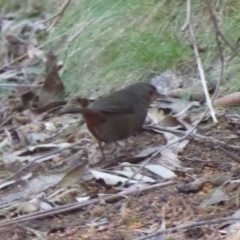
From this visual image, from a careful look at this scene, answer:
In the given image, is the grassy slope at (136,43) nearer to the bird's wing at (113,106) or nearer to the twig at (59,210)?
the bird's wing at (113,106)

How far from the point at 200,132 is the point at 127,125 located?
1.16ft

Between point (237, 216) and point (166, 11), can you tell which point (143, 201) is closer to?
point (237, 216)

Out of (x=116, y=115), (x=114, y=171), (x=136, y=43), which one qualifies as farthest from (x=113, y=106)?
(x=136, y=43)

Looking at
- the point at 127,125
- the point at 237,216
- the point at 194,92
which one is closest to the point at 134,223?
the point at 237,216

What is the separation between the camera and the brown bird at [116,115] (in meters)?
3.39

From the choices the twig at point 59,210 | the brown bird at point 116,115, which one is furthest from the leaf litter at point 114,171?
the brown bird at point 116,115

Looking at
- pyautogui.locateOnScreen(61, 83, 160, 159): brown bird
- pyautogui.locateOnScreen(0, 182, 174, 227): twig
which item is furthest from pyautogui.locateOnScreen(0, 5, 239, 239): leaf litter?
pyautogui.locateOnScreen(61, 83, 160, 159): brown bird

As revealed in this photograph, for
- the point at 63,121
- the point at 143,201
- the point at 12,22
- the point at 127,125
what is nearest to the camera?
the point at 143,201

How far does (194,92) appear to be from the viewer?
404 cm

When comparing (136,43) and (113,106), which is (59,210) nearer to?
(113,106)

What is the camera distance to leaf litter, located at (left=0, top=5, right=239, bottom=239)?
272cm

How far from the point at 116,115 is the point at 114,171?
0.30m

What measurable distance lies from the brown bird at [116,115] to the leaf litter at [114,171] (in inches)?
4.3

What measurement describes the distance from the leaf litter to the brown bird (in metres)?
0.11
